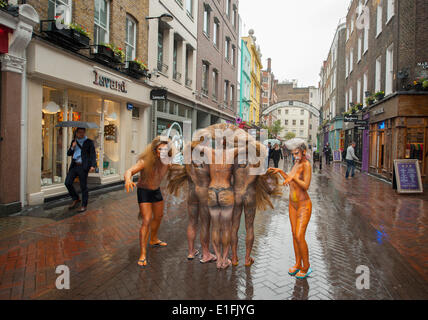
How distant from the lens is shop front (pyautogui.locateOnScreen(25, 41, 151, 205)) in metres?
7.31

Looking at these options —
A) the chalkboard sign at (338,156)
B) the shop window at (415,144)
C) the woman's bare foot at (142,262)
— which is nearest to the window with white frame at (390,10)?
the shop window at (415,144)

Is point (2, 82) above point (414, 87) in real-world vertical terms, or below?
below

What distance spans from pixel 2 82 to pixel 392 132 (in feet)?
48.7

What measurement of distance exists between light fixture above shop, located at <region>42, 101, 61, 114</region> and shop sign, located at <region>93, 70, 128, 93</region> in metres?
1.31

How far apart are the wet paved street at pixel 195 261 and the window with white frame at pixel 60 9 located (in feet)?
16.0

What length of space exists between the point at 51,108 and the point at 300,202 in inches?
287

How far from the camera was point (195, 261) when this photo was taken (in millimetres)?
4273

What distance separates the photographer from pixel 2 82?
21.3ft

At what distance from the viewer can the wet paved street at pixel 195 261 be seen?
3.42 metres

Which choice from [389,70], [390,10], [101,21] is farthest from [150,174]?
[390,10]

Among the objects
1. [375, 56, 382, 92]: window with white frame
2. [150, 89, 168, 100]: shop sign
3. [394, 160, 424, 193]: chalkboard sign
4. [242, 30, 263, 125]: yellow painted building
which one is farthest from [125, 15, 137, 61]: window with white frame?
[242, 30, 263, 125]: yellow painted building

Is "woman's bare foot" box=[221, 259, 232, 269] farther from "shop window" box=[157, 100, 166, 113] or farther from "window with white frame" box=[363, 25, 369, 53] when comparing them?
"window with white frame" box=[363, 25, 369, 53]
